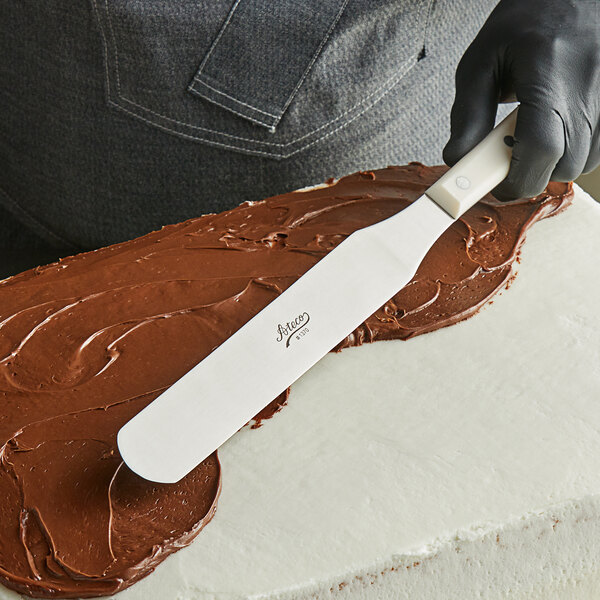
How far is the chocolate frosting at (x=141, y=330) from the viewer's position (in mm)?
718

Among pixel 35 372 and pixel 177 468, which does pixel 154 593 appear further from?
pixel 35 372

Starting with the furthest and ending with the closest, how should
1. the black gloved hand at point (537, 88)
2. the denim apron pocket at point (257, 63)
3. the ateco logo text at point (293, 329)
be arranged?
the denim apron pocket at point (257, 63)
the black gloved hand at point (537, 88)
the ateco logo text at point (293, 329)

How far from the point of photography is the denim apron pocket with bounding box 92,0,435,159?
1212 millimetres

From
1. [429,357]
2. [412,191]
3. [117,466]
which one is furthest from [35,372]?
[412,191]

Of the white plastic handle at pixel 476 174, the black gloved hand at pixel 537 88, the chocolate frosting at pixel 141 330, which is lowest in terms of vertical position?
the chocolate frosting at pixel 141 330

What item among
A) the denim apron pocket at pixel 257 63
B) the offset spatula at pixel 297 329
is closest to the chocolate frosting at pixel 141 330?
the offset spatula at pixel 297 329

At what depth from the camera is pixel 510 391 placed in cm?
86

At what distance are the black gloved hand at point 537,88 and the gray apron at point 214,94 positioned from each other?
0.83ft

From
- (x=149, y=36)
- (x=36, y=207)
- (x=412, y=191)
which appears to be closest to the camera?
(x=412, y=191)

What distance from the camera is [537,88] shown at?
0.97m

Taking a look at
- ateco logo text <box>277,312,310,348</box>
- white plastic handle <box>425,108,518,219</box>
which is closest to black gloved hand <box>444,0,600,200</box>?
white plastic handle <box>425,108,518,219</box>

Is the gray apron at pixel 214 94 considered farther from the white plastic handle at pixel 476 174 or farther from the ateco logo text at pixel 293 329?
the ateco logo text at pixel 293 329

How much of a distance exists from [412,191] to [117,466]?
1.87ft

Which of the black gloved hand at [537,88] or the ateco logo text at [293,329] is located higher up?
the black gloved hand at [537,88]
